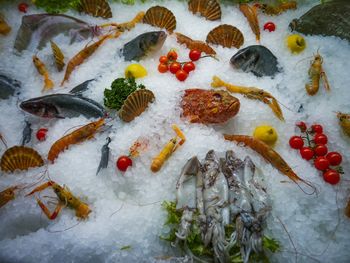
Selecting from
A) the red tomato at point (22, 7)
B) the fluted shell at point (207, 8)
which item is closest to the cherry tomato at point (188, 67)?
the fluted shell at point (207, 8)

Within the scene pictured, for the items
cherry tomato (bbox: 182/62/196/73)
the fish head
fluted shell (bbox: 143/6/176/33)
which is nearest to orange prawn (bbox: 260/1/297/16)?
fluted shell (bbox: 143/6/176/33)

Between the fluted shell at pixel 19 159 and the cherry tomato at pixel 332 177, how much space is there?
7.90 ft

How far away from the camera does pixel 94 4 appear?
4.06 metres

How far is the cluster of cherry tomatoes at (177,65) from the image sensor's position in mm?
3509

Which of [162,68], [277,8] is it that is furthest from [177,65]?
[277,8]

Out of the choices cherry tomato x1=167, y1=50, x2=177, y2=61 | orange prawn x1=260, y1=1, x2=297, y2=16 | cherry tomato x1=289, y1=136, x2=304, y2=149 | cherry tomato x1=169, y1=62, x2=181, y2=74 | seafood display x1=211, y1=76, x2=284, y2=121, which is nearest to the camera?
cherry tomato x1=289, y1=136, x2=304, y2=149

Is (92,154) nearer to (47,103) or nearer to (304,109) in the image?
(47,103)

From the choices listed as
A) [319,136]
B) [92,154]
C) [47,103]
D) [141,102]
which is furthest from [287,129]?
[47,103]

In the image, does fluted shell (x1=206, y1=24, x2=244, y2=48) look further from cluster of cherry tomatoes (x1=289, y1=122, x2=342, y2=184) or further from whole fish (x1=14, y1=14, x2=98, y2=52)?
whole fish (x1=14, y1=14, x2=98, y2=52)

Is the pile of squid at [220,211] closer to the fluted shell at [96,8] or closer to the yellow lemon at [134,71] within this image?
the yellow lemon at [134,71]

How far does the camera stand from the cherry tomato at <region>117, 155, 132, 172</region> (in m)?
2.90

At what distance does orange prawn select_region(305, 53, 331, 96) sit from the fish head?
97.5 inches

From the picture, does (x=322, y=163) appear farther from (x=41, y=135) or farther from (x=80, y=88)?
(x=41, y=135)

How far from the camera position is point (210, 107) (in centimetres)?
313
